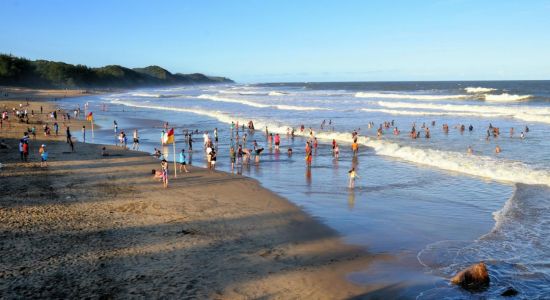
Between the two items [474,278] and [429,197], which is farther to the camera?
[429,197]

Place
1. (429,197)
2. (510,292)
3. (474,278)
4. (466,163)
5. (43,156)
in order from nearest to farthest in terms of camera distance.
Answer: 1. (510,292)
2. (474,278)
3. (429,197)
4. (43,156)
5. (466,163)

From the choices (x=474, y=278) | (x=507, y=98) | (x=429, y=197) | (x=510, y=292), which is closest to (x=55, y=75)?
(x=507, y=98)

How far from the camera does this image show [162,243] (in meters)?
11.7

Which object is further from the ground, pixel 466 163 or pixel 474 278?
pixel 466 163

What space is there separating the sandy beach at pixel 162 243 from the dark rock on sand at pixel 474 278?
5.90ft

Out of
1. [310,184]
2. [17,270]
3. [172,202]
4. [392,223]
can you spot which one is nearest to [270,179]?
[310,184]

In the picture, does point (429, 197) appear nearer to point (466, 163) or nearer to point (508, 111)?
point (466, 163)

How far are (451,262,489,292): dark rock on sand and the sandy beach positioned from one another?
1.80m

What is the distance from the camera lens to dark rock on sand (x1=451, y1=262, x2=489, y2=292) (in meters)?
9.75

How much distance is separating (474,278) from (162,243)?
728 centimetres

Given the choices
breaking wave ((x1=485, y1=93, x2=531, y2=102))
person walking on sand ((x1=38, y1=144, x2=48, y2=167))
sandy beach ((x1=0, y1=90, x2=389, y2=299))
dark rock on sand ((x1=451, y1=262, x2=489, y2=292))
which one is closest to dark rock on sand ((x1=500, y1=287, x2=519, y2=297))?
dark rock on sand ((x1=451, y1=262, x2=489, y2=292))

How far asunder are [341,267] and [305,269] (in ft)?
2.85

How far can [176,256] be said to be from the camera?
10.9m

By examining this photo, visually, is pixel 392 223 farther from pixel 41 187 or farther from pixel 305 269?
pixel 41 187
